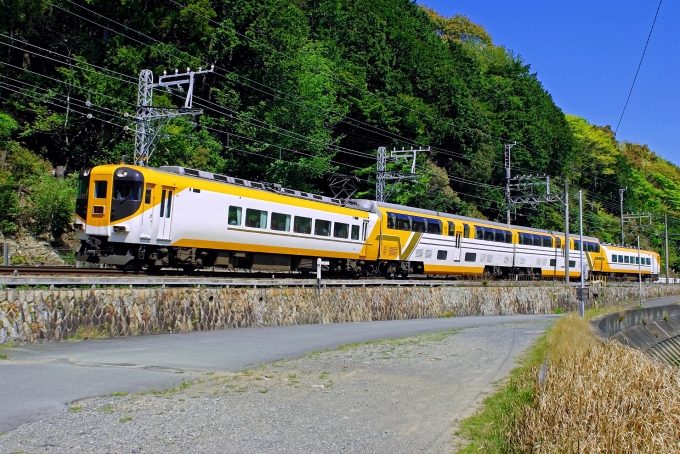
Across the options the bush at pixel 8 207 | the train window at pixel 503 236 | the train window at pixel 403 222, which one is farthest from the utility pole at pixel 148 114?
the train window at pixel 503 236

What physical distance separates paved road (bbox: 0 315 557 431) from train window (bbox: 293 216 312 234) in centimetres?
568

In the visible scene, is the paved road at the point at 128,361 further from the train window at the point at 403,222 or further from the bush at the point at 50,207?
the bush at the point at 50,207

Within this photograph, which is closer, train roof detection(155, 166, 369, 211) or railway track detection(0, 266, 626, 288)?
railway track detection(0, 266, 626, 288)

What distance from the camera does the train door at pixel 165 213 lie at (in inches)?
751

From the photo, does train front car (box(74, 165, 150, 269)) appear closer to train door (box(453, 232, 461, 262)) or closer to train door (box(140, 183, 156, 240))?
train door (box(140, 183, 156, 240))

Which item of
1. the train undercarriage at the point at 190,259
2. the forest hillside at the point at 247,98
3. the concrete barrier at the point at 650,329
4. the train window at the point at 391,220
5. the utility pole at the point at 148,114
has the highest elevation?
the forest hillside at the point at 247,98

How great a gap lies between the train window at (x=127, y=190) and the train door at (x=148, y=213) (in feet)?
0.72

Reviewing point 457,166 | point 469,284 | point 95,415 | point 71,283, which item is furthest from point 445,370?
point 457,166

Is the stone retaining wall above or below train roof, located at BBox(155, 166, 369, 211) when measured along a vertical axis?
below

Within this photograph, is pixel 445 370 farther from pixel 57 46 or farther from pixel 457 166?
pixel 457 166

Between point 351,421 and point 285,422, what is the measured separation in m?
0.82

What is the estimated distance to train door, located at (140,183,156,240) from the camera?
18.6 metres

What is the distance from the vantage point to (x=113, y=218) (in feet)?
60.6

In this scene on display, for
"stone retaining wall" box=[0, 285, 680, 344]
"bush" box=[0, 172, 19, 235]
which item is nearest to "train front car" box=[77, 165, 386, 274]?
"stone retaining wall" box=[0, 285, 680, 344]
